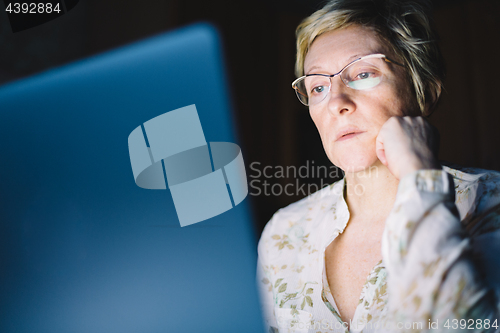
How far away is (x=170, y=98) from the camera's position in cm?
134

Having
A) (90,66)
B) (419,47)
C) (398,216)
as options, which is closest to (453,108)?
(419,47)

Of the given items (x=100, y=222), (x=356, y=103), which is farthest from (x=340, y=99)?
(x=100, y=222)

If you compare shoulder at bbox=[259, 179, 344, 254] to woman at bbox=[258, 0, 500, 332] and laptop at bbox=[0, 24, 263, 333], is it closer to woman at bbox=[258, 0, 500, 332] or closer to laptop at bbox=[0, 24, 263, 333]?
woman at bbox=[258, 0, 500, 332]

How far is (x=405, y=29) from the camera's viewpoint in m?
0.88

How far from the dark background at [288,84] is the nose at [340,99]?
822 millimetres

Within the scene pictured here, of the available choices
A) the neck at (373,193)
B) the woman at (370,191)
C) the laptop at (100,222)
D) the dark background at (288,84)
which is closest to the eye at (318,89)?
the woman at (370,191)

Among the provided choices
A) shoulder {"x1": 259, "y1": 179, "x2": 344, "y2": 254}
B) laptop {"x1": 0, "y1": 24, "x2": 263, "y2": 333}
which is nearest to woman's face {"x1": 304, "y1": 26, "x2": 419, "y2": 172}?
shoulder {"x1": 259, "y1": 179, "x2": 344, "y2": 254}

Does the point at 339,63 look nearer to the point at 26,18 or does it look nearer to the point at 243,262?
the point at 243,262

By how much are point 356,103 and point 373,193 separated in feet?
0.85

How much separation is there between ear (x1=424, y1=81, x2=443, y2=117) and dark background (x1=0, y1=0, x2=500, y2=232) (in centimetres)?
75

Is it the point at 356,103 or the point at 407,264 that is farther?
the point at 356,103

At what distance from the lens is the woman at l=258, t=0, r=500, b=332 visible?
52 centimetres

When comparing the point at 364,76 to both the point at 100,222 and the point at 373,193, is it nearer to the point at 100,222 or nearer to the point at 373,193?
the point at 373,193

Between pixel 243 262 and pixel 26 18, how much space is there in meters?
1.24
